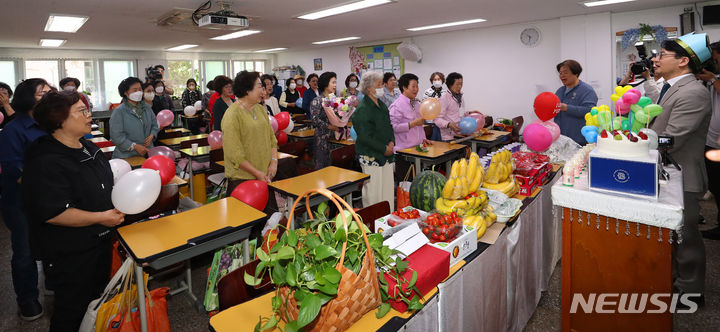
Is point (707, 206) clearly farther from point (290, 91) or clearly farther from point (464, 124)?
point (290, 91)

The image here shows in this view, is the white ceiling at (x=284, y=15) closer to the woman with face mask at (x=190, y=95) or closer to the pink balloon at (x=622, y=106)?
the woman with face mask at (x=190, y=95)

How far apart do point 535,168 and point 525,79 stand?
19.5 feet

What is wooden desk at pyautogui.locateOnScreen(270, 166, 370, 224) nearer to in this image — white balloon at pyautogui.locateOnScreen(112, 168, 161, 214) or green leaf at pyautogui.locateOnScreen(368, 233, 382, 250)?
white balloon at pyautogui.locateOnScreen(112, 168, 161, 214)

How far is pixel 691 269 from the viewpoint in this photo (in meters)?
2.31

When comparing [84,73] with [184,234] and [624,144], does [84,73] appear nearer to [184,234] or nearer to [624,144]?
[184,234]

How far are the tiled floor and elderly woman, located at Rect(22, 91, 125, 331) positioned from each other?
771 mm

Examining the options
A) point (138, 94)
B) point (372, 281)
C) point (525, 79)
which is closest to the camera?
point (372, 281)

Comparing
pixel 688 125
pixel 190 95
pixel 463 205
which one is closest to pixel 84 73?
pixel 190 95

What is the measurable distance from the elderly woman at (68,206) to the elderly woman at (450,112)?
3.82 meters

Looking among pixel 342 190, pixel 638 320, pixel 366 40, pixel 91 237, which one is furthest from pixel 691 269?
pixel 366 40

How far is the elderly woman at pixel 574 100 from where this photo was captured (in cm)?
372

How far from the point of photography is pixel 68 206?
5.59ft

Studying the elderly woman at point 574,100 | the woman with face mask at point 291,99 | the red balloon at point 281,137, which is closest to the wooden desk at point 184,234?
the red balloon at point 281,137

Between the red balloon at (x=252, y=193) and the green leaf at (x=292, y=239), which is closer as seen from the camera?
the green leaf at (x=292, y=239)
